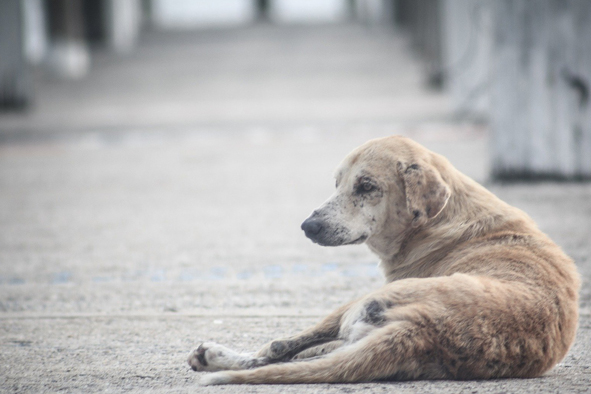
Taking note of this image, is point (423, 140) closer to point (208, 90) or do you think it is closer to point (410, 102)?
point (410, 102)

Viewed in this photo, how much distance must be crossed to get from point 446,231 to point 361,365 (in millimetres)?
984

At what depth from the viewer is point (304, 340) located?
353cm

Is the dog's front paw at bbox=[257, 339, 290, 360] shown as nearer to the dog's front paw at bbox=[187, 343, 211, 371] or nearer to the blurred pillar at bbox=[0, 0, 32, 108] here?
the dog's front paw at bbox=[187, 343, 211, 371]

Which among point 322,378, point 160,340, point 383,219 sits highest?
point 383,219

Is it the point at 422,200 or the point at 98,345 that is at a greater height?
the point at 422,200

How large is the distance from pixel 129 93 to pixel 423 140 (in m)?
14.5

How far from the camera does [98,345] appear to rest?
4.20 m

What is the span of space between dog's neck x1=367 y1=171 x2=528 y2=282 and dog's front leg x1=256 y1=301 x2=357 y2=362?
0.55 m

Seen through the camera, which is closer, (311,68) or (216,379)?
(216,379)

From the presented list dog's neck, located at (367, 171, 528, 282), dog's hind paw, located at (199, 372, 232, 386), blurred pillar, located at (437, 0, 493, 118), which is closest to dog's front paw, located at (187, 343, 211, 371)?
dog's hind paw, located at (199, 372, 232, 386)

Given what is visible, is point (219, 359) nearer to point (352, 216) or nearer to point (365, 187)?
point (352, 216)

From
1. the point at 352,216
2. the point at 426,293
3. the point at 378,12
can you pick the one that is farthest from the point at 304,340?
the point at 378,12

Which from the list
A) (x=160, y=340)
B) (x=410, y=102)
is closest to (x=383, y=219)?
(x=160, y=340)

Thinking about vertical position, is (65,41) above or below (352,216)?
below
